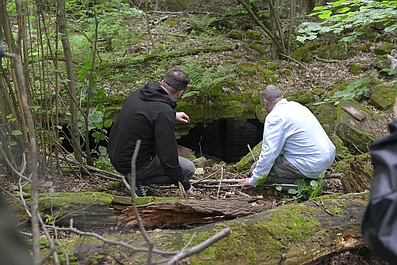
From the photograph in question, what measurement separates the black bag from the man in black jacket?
315 centimetres

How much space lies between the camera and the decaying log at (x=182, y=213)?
3705mm

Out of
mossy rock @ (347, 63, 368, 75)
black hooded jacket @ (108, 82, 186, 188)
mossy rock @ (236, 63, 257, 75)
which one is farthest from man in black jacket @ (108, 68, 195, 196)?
mossy rock @ (347, 63, 368, 75)

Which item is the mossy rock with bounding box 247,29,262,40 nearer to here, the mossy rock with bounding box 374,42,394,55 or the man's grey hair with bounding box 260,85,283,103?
the mossy rock with bounding box 374,42,394,55

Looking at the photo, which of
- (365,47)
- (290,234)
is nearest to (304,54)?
(365,47)

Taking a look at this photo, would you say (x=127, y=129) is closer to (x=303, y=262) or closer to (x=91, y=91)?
(x=91, y=91)

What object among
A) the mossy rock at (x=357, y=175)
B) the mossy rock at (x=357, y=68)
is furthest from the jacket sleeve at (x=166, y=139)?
the mossy rock at (x=357, y=68)

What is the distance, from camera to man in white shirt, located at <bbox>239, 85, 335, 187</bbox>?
4664 millimetres

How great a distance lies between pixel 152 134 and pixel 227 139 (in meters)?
6.42

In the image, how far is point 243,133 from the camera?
1105cm

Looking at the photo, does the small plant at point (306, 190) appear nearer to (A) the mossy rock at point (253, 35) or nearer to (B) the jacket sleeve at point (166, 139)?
(B) the jacket sleeve at point (166, 139)

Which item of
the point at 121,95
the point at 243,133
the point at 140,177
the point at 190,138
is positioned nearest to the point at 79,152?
the point at 140,177

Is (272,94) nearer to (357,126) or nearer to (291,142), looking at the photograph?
(291,142)

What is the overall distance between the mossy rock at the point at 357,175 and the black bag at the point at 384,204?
3050 mm

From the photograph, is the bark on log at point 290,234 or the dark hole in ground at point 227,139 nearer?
the bark on log at point 290,234
